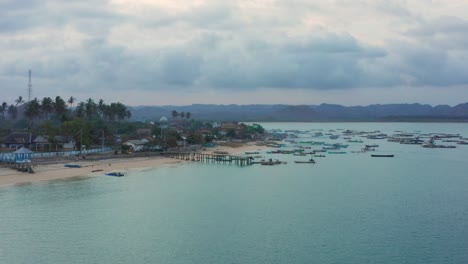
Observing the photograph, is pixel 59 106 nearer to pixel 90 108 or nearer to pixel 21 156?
pixel 90 108

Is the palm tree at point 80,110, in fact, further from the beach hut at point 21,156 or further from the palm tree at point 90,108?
the beach hut at point 21,156

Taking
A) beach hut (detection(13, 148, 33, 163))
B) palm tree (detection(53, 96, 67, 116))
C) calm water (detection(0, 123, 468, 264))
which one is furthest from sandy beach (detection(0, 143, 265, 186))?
palm tree (detection(53, 96, 67, 116))

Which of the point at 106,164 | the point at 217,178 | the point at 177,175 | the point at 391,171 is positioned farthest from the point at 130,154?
the point at 391,171

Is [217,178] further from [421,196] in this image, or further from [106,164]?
[421,196]

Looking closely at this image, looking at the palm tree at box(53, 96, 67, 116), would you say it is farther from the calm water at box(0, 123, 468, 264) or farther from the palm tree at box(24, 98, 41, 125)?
the calm water at box(0, 123, 468, 264)

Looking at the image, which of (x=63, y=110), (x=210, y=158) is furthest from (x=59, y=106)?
(x=210, y=158)

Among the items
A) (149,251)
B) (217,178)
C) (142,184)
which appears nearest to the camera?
(149,251)
